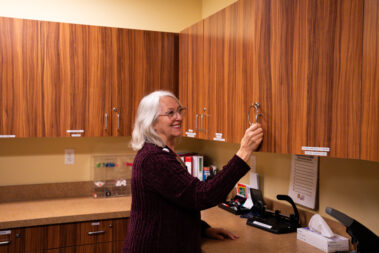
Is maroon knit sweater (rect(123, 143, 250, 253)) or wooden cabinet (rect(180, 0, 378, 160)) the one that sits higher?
wooden cabinet (rect(180, 0, 378, 160))

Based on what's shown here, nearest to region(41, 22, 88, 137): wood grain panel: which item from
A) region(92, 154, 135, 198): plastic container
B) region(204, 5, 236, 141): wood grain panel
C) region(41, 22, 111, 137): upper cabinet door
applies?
region(41, 22, 111, 137): upper cabinet door

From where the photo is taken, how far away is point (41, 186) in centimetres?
298

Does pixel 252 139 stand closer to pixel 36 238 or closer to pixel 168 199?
pixel 168 199

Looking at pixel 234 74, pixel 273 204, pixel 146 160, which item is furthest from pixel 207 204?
pixel 273 204

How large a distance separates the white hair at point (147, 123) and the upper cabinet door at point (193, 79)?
0.75 meters

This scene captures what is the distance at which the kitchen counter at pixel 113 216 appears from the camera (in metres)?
1.81

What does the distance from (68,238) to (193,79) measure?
145cm

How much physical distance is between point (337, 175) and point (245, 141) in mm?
659

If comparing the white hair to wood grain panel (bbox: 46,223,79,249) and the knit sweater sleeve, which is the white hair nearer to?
the knit sweater sleeve

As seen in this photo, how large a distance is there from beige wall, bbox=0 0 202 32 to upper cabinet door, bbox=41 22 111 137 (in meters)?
0.44

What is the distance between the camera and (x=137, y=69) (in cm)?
284

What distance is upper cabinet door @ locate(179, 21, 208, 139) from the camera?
Result: 247 centimetres

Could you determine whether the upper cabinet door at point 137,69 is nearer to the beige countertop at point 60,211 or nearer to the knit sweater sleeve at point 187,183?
the beige countertop at point 60,211

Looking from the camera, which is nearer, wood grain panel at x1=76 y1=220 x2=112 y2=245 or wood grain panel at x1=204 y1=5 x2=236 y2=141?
wood grain panel at x1=204 y1=5 x2=236 y2=141
